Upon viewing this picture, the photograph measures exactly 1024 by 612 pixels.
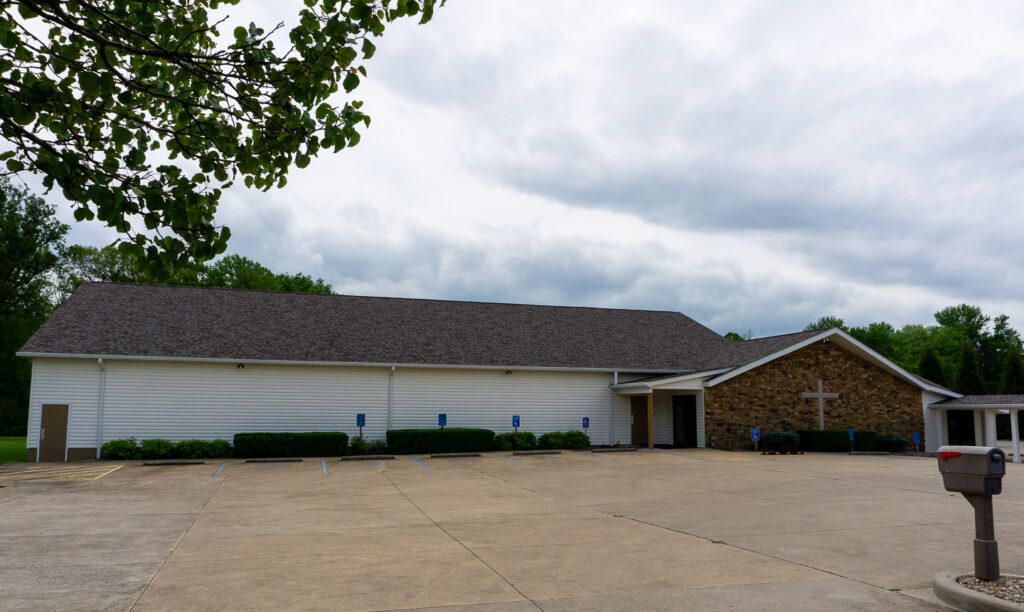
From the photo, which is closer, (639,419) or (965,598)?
Result: (965,598)

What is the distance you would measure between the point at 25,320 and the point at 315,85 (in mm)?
53729

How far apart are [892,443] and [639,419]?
996 centimetres

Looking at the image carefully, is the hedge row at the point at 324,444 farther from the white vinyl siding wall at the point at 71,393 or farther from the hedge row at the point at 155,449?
the white vinyl siding wall at the point at 71,393

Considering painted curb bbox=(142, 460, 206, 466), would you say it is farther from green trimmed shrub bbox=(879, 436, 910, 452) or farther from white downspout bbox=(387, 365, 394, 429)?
green trimmed shrub bbox=(879, 436, 910, 452)

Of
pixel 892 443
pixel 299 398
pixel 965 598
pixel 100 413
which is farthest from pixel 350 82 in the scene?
pixel 892 443

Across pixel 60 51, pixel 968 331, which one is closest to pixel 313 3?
pixel 60 51

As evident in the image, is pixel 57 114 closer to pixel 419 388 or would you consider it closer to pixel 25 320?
pixel 419 388

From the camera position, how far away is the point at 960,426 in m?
29.7

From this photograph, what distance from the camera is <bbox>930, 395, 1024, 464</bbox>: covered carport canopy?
24.3 metres

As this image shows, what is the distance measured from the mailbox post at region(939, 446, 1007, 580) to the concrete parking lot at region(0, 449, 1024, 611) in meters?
0.60

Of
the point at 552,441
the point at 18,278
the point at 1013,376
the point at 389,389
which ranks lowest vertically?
the point at 552,441

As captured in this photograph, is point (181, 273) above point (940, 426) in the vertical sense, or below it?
above

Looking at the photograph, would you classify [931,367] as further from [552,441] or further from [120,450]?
[120,450]

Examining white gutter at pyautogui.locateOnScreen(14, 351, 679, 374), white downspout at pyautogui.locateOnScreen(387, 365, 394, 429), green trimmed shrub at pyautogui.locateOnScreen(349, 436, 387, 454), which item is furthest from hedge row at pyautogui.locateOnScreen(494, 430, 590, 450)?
green trimmed shrub at pyautogui.locateOnScreen(349, 436, 387, 454)
